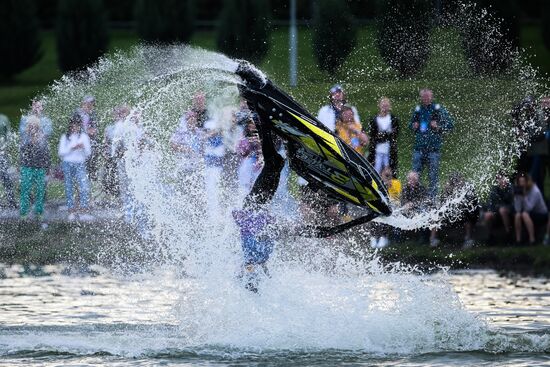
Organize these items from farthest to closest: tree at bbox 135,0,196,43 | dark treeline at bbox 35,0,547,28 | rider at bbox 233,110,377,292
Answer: dark treeline at bbox 35,0,547,28
tree at bbox 135,0,196,43
rider at bbox 233,110,377,292

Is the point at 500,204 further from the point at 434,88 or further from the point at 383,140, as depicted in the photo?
the point at 434,88

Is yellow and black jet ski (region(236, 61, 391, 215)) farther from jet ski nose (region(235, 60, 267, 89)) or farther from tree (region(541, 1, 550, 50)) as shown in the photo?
tree (region(541, 1, 550, 50))

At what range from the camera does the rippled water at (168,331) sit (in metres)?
15.9

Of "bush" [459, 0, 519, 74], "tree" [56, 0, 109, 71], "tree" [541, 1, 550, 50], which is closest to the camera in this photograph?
"bush" [459, 0, 519, 74]

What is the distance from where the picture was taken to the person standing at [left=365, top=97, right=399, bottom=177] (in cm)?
2539

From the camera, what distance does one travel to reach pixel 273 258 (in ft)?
60.4

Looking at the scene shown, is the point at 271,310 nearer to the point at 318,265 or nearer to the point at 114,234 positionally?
the point at 318,265

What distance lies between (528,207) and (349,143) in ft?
12.2

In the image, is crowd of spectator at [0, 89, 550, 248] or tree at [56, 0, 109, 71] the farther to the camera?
tree at [56, 0, 109, 71]

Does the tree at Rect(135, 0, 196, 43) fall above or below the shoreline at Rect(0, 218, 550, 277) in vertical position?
above

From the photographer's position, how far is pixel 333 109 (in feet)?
80.0

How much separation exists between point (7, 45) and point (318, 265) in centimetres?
2954

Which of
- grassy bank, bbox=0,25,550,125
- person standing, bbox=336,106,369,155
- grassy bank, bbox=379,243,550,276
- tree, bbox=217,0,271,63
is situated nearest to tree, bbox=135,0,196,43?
grassy bank, bbox=0,25,550,125

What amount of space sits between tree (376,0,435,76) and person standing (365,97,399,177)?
1622 mm
